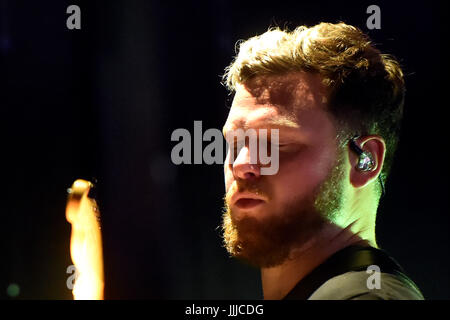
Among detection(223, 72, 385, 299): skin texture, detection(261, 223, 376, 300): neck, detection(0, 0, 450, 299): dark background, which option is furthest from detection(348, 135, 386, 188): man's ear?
detection(0, 0, 450, 299): dark background

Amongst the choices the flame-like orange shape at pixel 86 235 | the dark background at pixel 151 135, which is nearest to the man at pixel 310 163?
the dark background at pixel 151 135

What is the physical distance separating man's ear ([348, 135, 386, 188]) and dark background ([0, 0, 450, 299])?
828mm

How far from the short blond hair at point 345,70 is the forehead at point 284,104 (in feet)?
0.09

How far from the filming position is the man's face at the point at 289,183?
1270mm

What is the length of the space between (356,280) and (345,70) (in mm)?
587

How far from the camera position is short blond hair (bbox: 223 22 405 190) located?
1298mm

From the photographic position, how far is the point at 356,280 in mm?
1080

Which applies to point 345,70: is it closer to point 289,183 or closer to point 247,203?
point 289,183

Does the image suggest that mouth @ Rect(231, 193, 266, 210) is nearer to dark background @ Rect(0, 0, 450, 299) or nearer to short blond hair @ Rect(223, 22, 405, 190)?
short blond hair @ Rect(223, 22, 405, 190)

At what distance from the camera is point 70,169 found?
7.11 ft

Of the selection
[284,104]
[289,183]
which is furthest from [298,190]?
[284,104]
